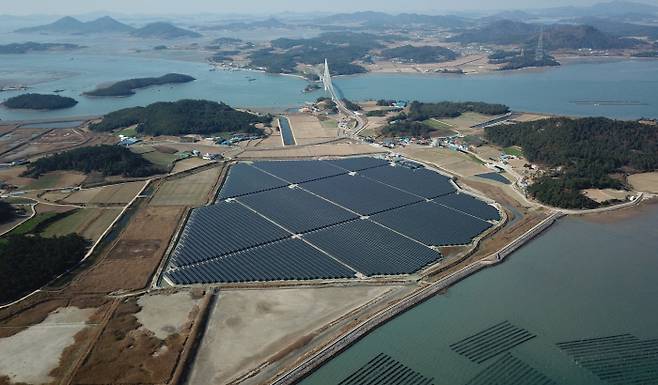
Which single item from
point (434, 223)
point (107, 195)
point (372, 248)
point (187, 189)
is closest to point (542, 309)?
point (372, 248)

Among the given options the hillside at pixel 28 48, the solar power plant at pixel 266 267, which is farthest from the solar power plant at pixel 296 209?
the hillside at pixel 28 48

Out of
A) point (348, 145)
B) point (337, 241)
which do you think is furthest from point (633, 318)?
point (348, 145)

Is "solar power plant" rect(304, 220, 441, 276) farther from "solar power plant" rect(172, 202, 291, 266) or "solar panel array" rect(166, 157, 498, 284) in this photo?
"solar power plant" rect(172, 202, 291, 266)

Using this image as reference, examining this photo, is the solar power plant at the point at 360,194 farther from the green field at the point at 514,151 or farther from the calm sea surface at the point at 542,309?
the green field at the point at 514,151

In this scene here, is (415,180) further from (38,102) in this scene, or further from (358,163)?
(38,102)

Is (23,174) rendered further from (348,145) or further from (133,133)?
(348,145)
